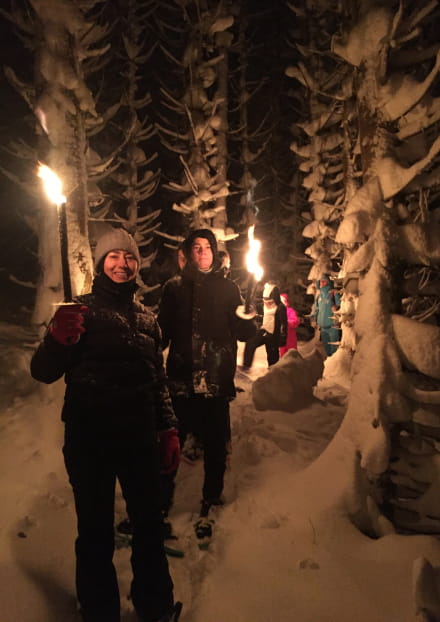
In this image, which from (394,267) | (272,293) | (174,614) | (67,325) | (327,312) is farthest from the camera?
(327,312)

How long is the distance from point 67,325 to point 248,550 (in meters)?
2.38

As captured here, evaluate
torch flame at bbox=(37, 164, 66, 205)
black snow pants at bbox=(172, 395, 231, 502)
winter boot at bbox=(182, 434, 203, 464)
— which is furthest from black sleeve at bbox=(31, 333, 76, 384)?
winter boot at bbox=(182, 434, 203, 464)

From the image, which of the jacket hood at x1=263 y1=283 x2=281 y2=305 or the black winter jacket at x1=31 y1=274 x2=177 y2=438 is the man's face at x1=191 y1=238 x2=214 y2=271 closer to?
the black winter jacket at x1=31 y1=274 x2=177 y2=438

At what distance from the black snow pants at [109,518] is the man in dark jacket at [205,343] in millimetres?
1136

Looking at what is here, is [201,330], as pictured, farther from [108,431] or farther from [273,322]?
[273,322]

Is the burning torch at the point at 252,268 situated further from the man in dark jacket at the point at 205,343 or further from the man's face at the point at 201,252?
the man's face at the point at 201,252

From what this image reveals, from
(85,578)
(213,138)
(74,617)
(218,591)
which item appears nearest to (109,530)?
(85,578)

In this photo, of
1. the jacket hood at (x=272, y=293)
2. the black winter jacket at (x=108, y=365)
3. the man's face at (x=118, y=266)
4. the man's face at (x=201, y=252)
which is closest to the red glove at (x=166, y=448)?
the black winter jacket at (x=108, y=365)

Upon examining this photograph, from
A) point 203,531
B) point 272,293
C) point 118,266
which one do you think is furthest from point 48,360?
point 272,293

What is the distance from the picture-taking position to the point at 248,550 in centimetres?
308

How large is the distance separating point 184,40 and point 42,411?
14045 mm

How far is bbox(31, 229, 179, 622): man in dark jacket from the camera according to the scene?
7.45 feet

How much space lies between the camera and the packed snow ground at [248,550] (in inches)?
97.7

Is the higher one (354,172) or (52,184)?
(354,172)
